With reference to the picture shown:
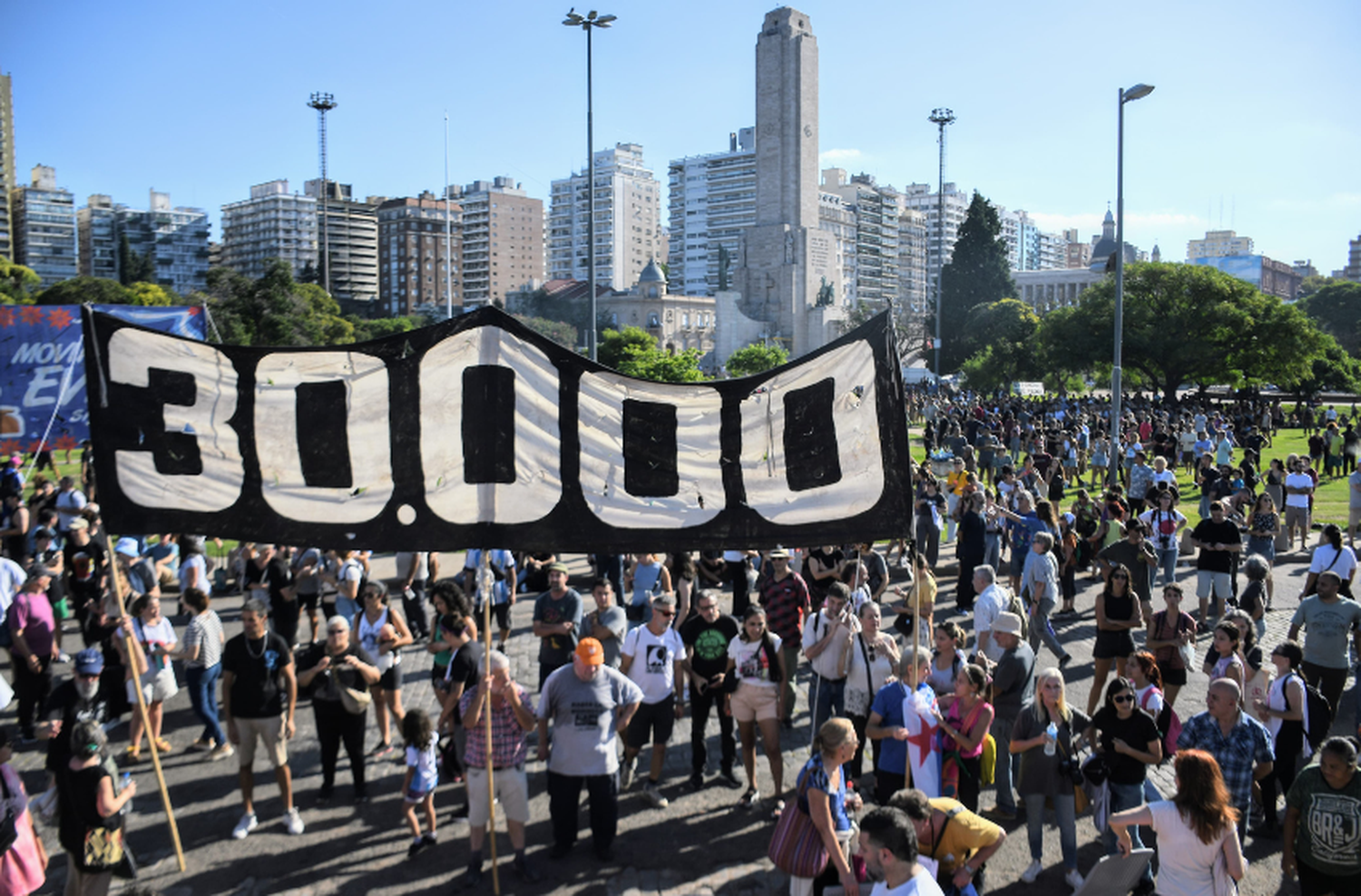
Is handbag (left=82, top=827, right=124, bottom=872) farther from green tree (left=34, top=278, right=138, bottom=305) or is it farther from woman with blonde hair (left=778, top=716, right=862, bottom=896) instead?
green tree (left=34, top=278, right=138, bottom=305)

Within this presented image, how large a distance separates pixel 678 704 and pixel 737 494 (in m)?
4.26

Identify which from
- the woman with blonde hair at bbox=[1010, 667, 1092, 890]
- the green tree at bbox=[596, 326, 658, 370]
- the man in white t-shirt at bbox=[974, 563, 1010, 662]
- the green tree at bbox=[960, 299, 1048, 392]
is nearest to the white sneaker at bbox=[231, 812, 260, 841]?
the woman with blonde hair at bbox=[1010, 667, 1092, 890]

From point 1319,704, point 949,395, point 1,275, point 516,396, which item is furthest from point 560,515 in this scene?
point 1,275

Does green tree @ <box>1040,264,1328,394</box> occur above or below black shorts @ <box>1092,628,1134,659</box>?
above

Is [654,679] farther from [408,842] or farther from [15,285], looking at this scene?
[15,285]

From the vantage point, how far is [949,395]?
61906mm

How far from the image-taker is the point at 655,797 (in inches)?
271

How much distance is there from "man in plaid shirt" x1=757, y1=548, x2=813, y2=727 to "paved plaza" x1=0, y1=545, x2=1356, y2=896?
0.36 metres

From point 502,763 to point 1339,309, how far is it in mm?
Answer: 117747

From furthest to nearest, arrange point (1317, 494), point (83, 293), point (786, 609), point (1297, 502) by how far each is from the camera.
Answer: point (83, 293) < point (1317, 494) < point (1297, 502) < point (786, 609)

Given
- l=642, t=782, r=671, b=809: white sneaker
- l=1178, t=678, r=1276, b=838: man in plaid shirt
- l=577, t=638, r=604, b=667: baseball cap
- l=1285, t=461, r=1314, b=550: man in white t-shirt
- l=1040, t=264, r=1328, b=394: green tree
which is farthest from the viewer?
l=1040, t=264, r=1328, b=394: green tree

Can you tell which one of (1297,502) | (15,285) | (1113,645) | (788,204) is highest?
(788,204)

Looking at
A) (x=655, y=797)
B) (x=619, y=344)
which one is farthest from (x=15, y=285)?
(x=655, y=797)

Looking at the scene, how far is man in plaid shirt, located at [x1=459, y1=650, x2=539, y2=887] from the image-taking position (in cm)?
568
